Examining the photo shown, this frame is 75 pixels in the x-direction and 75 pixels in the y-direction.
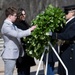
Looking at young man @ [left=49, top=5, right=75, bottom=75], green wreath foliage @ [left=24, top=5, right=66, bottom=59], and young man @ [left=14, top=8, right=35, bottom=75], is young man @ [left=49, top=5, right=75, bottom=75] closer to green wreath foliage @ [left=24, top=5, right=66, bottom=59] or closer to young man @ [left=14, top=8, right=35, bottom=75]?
green wreath foliage @ [left=24, top=5, right=66, bottom=59]

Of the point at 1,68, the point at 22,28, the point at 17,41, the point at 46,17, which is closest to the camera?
the point at 46,17

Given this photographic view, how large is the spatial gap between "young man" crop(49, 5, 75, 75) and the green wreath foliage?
0.32 feet

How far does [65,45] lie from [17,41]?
834 millimetres

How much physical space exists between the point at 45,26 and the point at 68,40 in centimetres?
42

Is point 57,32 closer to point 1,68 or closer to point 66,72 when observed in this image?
point 66,72

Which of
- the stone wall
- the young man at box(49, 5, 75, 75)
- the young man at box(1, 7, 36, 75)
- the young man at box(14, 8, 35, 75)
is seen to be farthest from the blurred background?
the young man at box(49, 5, 75, 75)

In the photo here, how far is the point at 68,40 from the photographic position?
5.74 metres

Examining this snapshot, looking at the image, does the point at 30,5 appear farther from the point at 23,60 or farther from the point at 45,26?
the point at 45,26

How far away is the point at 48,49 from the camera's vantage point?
19.0 feet

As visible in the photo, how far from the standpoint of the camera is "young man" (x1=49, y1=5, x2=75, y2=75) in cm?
558

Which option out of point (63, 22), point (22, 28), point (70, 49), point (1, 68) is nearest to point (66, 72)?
point (70, 49)

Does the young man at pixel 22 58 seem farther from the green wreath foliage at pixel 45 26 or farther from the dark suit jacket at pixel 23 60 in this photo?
the green wreath foliage at pixel 45 26

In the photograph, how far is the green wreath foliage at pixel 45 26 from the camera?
18.4 ft

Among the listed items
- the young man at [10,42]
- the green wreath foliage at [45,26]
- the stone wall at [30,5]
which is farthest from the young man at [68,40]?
the stone wall at [30,5]
